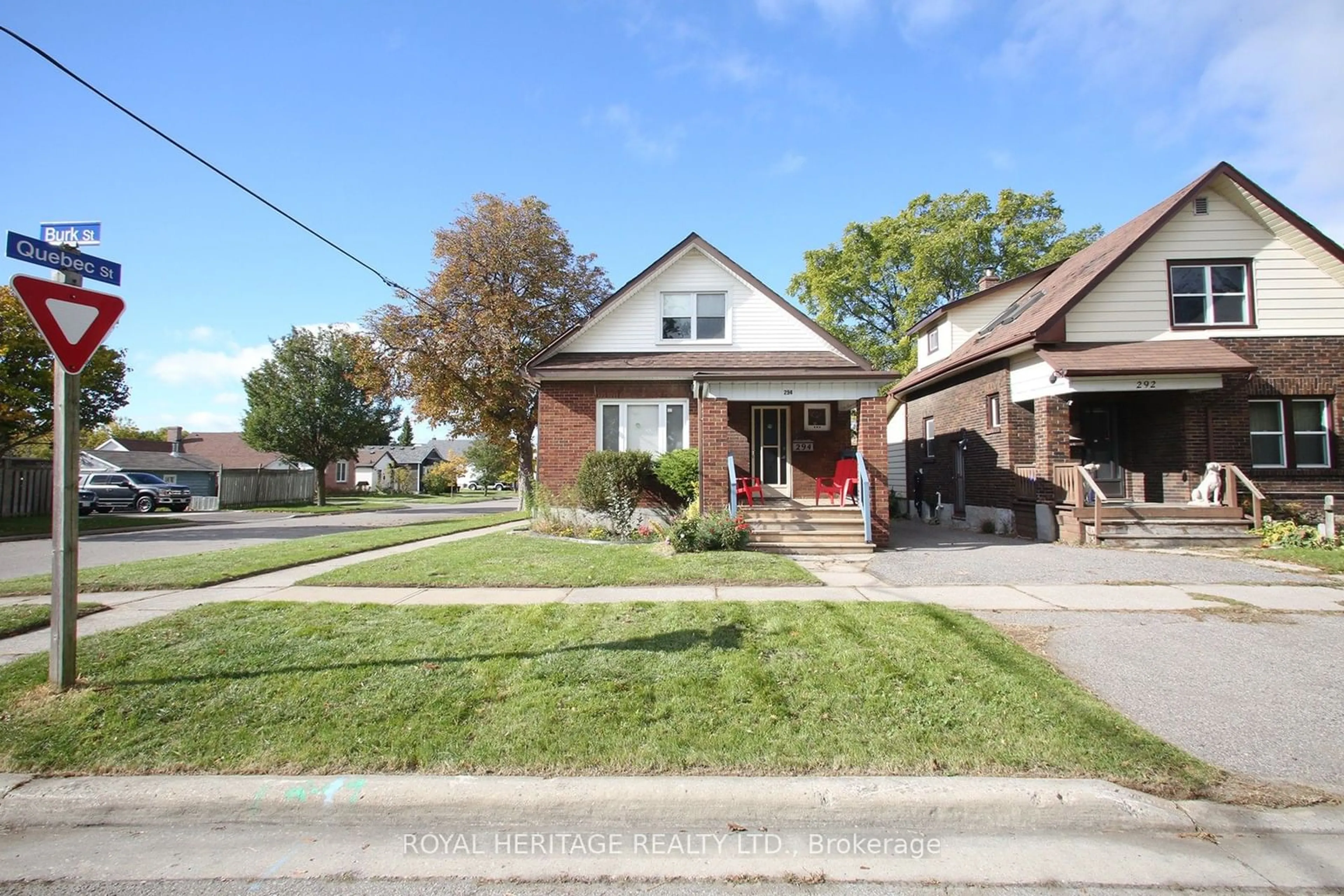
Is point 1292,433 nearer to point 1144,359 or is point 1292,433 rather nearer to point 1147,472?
point 1147,472

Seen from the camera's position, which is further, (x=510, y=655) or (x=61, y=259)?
(x=510, y=655)

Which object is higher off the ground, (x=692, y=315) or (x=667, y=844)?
(x=692, y=315)

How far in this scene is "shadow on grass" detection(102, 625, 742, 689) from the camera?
4.82 metres

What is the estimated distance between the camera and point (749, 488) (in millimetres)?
14195

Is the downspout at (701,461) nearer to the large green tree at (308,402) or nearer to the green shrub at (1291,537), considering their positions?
the green shrub at (1291,537)

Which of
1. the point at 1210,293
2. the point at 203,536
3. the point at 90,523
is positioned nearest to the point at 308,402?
the point at 90,523

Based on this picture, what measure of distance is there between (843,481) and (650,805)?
1143 centimetres

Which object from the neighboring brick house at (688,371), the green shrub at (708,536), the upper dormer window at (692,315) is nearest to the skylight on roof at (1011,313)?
the neighboring brick house at (688,371)

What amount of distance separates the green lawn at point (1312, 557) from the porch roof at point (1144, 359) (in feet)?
11.3

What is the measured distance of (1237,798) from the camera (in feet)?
11.0

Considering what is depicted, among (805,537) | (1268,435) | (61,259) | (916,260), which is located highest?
(916,260)

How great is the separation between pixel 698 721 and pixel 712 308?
43.1 ft

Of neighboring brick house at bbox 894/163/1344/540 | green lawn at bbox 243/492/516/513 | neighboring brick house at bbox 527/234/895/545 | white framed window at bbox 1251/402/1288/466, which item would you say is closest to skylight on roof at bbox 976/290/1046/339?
neighboring brick house at bbox 894/163/1344/540

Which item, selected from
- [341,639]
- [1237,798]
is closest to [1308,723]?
[1237,798]
